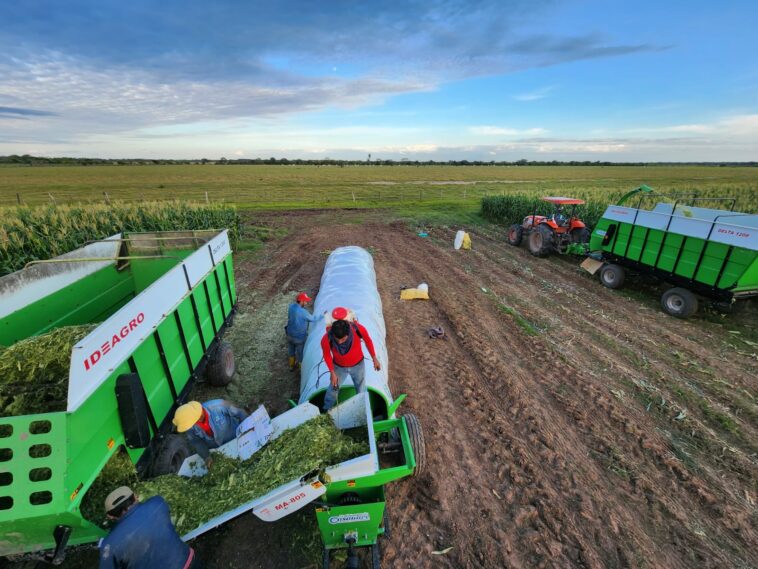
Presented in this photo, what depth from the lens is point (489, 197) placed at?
78.6 ft

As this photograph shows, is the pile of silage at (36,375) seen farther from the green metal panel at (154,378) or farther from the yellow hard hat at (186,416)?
the yellow hard hat at (186,416)

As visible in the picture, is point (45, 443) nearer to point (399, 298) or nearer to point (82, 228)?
point (399, 298)

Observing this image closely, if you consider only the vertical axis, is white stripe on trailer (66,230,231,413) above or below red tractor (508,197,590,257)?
above

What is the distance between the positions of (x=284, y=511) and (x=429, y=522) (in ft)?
6.24

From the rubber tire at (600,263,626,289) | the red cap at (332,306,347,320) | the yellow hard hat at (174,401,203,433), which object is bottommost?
the rubber tire at (600,263,626,289)

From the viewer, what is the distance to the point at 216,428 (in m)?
→ 4.88

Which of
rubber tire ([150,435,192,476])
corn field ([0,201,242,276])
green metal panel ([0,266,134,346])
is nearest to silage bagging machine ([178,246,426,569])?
rubber tire ([150,435,192,476])

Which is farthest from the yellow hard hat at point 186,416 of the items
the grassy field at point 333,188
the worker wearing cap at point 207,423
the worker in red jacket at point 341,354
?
the grassy field at point 333,188

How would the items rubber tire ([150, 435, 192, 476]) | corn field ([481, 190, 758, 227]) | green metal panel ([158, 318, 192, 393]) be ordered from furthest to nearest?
corn field ([481, 190, 758, 227])
green metal panel ([158, 318, 192, 393])
rubber tire ([150, 435, 192, 476])

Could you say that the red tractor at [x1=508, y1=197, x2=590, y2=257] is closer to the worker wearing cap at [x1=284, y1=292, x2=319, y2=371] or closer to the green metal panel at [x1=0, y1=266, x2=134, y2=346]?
the worker wearing cap at [x1=284, y1=292, x2=319, y2=371]

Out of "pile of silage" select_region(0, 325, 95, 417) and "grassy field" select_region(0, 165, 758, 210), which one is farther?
"grassy field" select_region(0, 165, 758, 210)

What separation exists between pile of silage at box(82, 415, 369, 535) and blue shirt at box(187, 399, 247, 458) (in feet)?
1.36

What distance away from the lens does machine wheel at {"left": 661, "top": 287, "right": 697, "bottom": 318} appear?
933 centimetres

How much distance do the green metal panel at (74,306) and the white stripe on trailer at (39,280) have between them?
8cm
